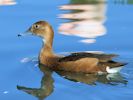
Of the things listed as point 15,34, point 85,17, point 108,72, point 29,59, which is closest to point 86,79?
point 108,72

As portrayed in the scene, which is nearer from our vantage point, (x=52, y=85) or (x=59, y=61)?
(x=52, y=85)

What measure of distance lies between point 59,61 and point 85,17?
197 cm

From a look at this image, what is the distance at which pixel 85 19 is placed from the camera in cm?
1011

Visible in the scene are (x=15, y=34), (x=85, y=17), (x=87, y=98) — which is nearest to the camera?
(x=87, y=98)

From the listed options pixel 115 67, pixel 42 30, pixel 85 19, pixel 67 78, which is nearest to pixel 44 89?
pixel 67 78

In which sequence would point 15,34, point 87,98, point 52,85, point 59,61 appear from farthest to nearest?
point 15,34 < point 59,61 < point 52,85 < point 87,98

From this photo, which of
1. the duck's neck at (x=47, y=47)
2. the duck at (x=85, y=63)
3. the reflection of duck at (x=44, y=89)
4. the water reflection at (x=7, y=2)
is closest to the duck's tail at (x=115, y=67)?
the duck at (x=85, y=63)

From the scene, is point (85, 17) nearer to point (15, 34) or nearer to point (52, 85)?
point (15, 34)

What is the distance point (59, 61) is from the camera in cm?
837

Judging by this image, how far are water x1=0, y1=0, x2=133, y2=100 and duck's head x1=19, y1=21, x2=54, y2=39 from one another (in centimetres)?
22

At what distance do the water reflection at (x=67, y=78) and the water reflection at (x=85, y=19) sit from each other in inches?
39.7

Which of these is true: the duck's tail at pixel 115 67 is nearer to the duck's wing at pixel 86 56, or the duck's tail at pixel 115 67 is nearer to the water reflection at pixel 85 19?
the duck's wing at pixel 86 56

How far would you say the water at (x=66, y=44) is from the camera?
7551mm

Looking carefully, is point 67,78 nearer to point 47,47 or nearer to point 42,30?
point 47,47
